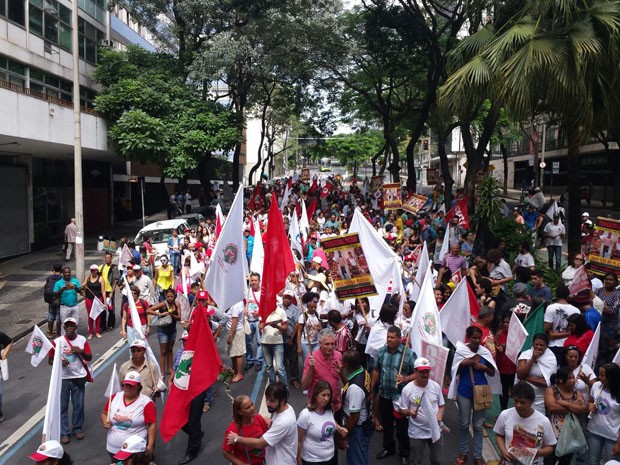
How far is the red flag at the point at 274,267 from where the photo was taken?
807cm

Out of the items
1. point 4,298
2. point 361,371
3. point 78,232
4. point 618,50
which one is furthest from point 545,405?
point 4,298

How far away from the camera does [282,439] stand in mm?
4398

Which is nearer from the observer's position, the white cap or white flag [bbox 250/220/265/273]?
the white cap

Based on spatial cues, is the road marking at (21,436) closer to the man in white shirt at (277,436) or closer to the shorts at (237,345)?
the shorts at (237,345)

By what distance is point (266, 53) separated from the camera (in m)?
25.6

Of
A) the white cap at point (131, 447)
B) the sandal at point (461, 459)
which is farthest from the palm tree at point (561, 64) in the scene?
the white cap at point (131, 447)

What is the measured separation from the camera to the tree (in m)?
22.9

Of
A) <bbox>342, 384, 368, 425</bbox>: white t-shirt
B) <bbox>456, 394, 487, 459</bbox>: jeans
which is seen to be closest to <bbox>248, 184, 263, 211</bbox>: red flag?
<bbox>456, 394, 487, 459</bbox>: jeans

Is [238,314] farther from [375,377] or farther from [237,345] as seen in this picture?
[375,377]

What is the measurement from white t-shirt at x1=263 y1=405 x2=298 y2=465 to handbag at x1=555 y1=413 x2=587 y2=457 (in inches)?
97.2

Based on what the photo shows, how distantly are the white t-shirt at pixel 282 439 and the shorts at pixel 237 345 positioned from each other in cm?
368

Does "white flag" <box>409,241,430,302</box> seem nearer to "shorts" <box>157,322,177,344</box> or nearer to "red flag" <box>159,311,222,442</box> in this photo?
"shorts" <box>157,322,177,344</box>

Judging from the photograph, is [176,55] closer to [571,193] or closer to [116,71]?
[116,71]

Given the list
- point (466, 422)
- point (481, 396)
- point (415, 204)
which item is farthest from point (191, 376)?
point (415, 204)
